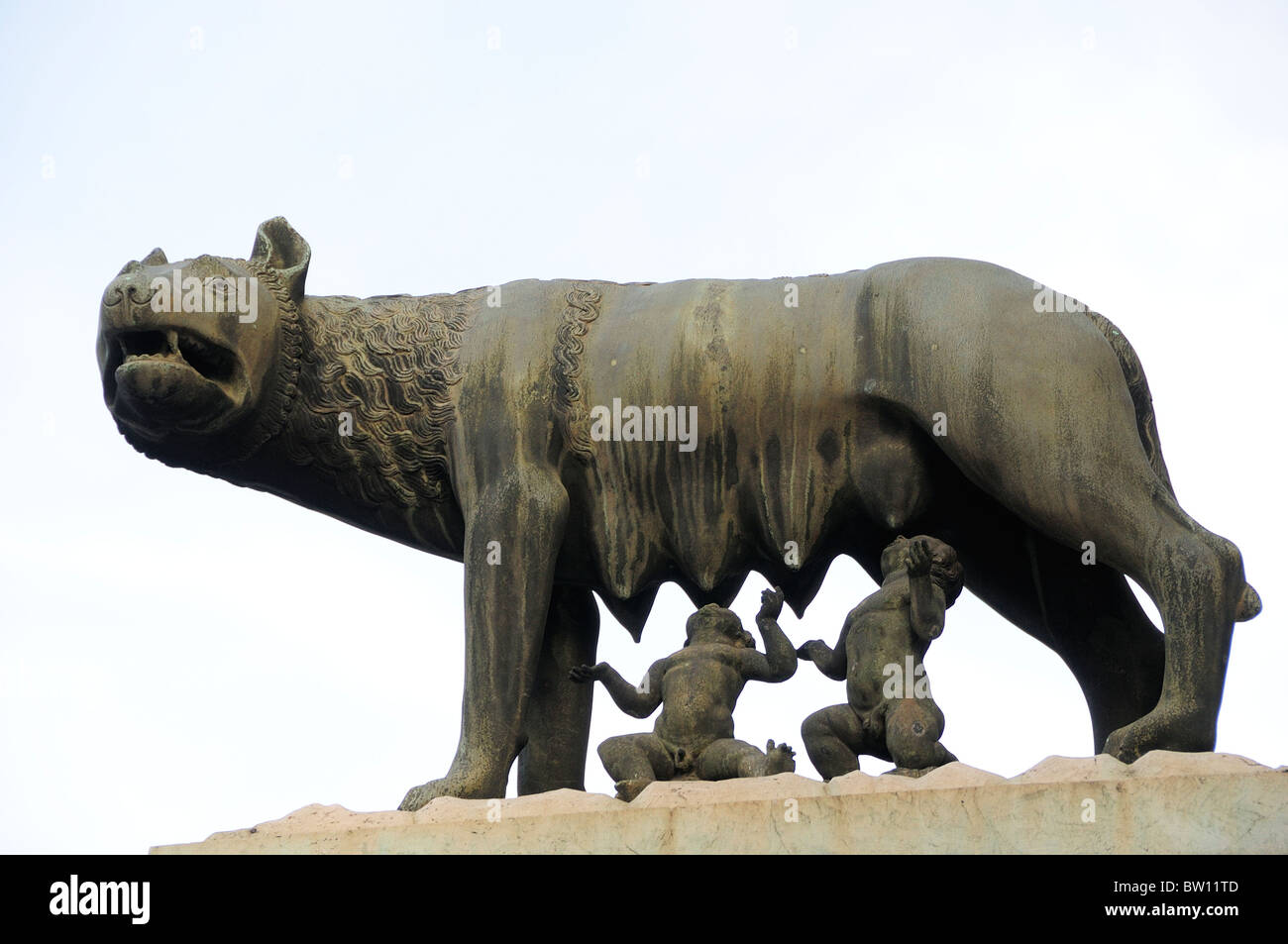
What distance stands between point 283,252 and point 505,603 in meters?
2.15

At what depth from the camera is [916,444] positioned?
10.2 metres

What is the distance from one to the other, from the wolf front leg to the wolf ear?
1486 mm

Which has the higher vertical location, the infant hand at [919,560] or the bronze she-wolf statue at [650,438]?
the bronze she-wolf statue at [650,438]

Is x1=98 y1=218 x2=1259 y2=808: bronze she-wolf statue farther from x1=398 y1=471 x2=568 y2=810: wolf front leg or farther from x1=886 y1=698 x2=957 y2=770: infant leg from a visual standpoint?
x1=886 y1=698 x2=957 y2=770: infant leg

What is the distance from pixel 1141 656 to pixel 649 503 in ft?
7.81

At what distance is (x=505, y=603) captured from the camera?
10.1 meters

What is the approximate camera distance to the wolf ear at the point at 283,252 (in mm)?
10812

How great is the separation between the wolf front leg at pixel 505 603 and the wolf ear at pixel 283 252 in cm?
149

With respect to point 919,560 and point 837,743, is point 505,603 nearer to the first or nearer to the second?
point 837,743

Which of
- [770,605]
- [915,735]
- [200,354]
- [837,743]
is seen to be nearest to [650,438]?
[770,605]

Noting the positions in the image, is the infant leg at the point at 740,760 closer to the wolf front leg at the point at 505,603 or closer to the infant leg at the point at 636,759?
the infant leg at the point at 636,759

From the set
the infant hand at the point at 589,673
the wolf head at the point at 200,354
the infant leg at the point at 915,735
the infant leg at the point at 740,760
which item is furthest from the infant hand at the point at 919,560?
the wolf head at the point at 200,354

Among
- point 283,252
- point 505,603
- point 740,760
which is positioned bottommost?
point 740,760
